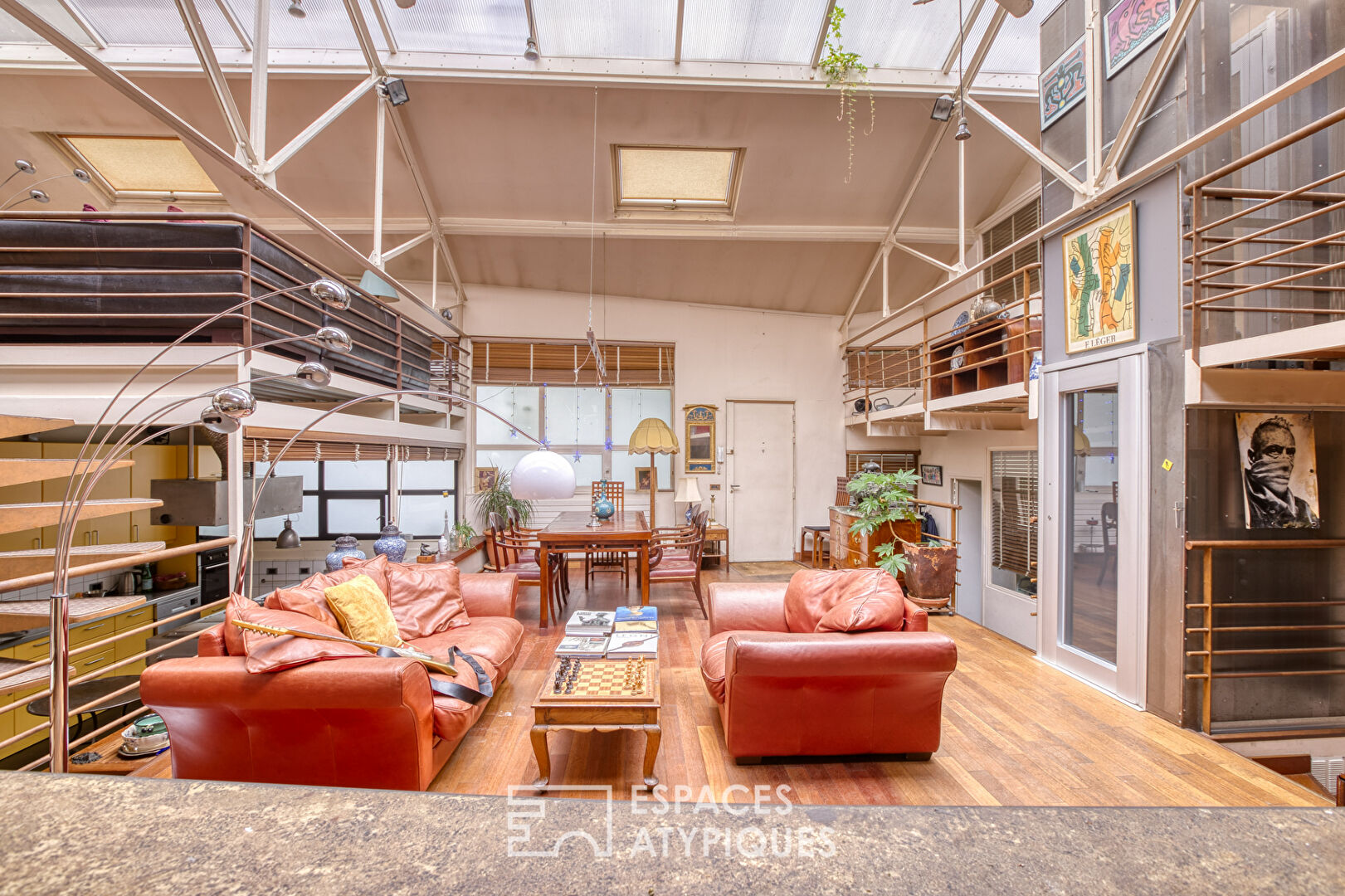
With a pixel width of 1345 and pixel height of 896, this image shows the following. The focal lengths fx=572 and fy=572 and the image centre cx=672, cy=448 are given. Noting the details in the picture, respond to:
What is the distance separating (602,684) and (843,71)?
536cm

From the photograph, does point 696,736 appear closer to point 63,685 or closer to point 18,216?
point 63,685

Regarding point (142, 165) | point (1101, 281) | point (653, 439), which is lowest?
point (653, 439)

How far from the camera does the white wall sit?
26.1ft

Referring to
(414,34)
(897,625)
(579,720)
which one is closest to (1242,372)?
(897,625)

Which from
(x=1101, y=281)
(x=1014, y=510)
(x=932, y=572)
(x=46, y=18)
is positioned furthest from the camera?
(x=1014, y=510)

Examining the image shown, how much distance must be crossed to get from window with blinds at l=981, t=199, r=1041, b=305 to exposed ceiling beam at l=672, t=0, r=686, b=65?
148 inches

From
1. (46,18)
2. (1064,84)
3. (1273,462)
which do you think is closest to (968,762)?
(1273,462)

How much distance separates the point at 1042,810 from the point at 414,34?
645 centimetres

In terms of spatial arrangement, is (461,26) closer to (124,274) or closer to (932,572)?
(124,274)

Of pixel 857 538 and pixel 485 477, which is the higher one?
pixel 485 477

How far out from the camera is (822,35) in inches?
193

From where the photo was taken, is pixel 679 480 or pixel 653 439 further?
pixel 679 480

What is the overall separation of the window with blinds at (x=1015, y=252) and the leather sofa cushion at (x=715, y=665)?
200 inches

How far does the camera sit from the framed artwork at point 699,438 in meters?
8.11
